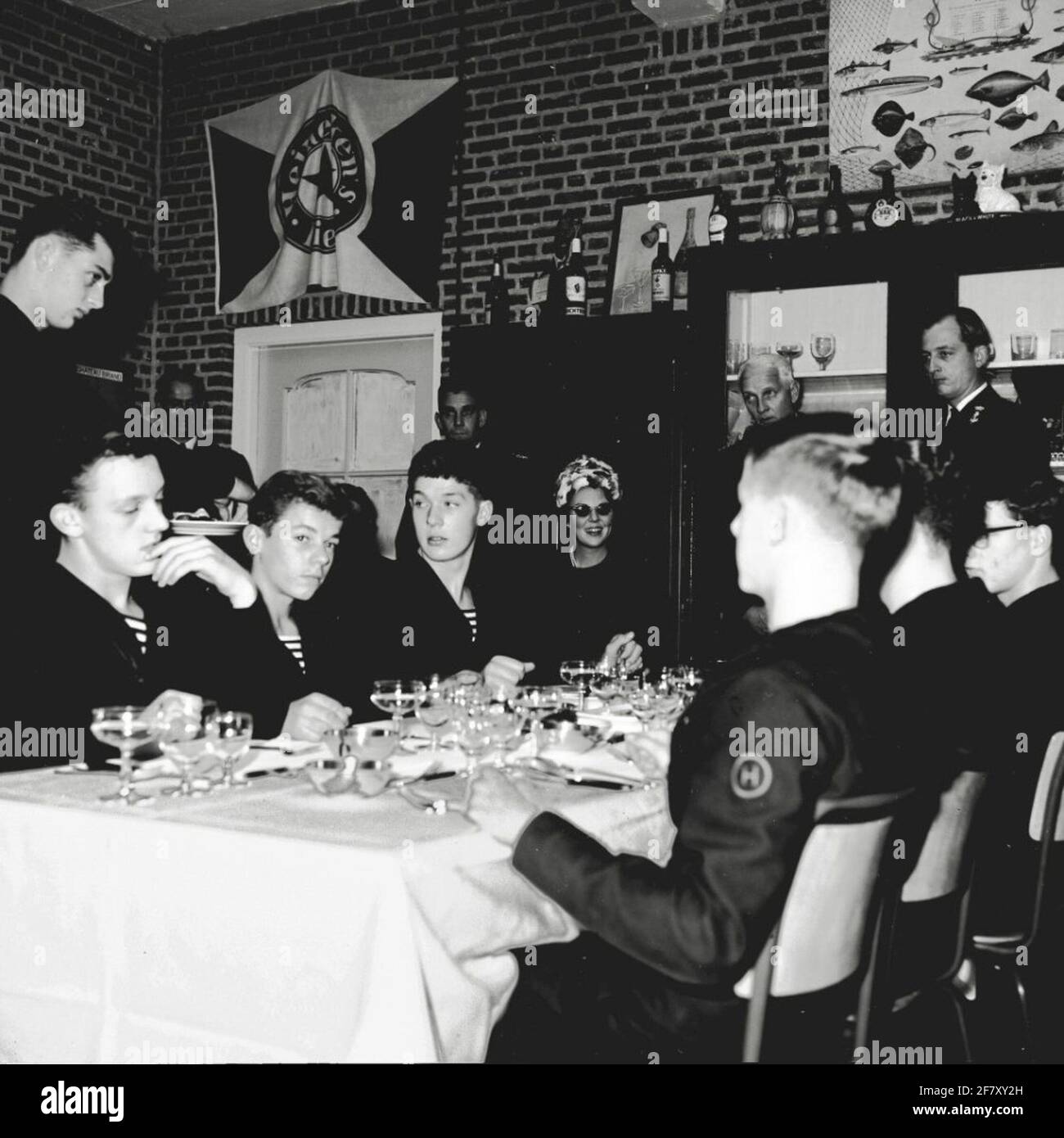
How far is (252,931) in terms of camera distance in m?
1.77

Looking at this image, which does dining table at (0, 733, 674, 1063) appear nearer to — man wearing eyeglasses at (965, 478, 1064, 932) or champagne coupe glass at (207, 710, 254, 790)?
champagne coupe glass at (207, 710, 254, 790)

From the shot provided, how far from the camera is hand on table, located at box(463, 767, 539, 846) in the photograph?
5.75 feet

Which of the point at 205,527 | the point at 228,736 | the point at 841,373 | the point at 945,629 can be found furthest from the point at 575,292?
the point at 228,736

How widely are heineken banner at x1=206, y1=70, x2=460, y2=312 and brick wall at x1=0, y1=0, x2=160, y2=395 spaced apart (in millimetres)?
442

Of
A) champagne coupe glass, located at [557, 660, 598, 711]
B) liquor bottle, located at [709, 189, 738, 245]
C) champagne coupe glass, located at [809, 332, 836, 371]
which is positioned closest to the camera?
champagne coupe glass, located at [557, 660, 598, 711]

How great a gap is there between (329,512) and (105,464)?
0.68 metres

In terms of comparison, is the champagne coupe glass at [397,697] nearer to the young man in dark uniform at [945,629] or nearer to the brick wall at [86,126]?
the young man in dark uniform at [945,629]

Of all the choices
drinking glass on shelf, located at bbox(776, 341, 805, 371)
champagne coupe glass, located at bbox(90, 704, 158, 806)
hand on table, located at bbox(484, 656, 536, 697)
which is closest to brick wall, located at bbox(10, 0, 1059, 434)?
drinking glass on shelf, located at bbox(776, 341, 805, 371)

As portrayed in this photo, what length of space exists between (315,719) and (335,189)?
4432mm

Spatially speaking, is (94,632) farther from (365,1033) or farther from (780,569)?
(780,569)

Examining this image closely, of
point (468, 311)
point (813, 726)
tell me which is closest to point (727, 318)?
point (468, 311)

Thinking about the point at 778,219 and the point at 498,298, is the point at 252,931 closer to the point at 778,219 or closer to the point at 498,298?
the point at 778,219
